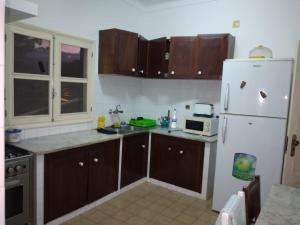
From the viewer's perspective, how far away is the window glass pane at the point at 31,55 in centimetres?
265

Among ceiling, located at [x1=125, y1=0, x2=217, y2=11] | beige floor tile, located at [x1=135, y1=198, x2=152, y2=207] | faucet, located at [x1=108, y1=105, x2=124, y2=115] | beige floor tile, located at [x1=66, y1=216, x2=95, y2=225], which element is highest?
ceiling, located at [x1=125, y1=0, x2=217, y2=11]

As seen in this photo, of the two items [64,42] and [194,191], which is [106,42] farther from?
[194,191]

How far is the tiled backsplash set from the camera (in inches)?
143

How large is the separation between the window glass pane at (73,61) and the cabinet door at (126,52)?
0.48 meters

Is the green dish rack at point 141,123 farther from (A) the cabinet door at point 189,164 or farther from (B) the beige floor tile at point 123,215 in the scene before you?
(B) the beige floor tile at point 123,215

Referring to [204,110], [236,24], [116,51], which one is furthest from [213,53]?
[116,51]

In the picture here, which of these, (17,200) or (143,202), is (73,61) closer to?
(17,200)

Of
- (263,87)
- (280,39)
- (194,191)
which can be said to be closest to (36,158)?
(194,191)

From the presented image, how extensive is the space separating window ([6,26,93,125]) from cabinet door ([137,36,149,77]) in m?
0.77

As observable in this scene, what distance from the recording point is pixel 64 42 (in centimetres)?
305

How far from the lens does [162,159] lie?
12.0 feet

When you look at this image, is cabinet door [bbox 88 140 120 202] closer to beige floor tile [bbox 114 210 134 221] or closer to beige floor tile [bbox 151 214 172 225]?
beige floor tile [bbox 114 210 134 221]

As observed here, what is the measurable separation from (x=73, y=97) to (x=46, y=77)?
0.50 metres

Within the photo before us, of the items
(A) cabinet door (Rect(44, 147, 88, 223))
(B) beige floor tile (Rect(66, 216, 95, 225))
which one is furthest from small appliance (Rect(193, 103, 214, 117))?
(B) beige floor tile (Rect(66, 216, 95, 225))
